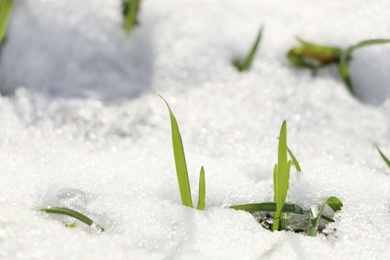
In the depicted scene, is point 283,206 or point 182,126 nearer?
point 283,206

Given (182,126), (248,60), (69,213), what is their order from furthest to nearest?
(248,60) < (182,126) < (69,213)

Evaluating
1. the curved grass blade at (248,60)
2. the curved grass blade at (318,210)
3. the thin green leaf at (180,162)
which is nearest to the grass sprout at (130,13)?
the curved grass blade at (248,60)

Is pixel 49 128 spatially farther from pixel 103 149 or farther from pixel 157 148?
pixel 157 148

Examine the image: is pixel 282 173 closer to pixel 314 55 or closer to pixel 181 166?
pixel 181 166

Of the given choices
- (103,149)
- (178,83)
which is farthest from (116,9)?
(103,149)

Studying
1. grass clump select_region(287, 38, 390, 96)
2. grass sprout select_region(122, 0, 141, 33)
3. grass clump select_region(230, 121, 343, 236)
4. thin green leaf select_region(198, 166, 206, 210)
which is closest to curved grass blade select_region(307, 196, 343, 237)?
grass clump select_region(230, 121, 343, 236)

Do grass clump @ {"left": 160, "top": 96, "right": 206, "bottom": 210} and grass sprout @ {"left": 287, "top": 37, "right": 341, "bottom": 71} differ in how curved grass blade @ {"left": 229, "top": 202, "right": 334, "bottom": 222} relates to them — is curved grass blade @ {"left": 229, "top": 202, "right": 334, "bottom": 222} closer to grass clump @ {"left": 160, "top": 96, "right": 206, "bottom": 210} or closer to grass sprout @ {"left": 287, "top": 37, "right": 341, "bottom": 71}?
grass clump @ {"left": 160, "top": 96, "right": 206, "bottom": 210}

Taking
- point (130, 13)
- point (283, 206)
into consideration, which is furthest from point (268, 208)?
point (130, 13)

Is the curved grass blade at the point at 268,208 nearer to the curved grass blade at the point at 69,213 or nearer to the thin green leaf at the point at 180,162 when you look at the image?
the thin green leaf at the point at 180,162
